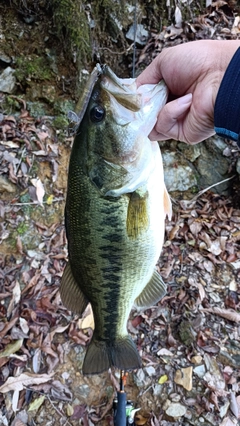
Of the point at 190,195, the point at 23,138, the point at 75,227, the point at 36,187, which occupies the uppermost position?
the point at 75,227

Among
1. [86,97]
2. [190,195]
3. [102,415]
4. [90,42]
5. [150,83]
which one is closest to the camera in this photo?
[86,97]

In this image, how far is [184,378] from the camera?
11.0ft

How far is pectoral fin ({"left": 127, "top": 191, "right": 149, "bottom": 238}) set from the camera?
1875mm

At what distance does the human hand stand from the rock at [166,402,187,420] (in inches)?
94.5

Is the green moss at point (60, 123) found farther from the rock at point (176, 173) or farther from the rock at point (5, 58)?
the rock at point (176, 173)

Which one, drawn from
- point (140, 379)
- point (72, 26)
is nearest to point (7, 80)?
point (72, 26)

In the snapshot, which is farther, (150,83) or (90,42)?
(90,42)

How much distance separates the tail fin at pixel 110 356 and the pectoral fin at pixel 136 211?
2.36 ft

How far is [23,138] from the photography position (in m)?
3.94

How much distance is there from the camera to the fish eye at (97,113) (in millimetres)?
1810

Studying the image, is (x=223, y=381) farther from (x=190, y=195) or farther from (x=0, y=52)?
(x=0, y=52)

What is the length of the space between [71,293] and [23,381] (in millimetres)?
1451

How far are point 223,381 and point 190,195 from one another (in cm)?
207

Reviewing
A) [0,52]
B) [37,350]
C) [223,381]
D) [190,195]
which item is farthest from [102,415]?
[0,52]
